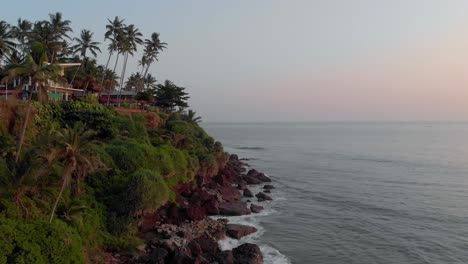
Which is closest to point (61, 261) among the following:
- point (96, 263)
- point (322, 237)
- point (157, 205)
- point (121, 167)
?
point (96, 263)

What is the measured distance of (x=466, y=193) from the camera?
4988 cm

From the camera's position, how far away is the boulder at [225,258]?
24.5 metres

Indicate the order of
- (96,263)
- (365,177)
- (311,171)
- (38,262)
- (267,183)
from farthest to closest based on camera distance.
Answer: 1. (311,171)
2. (365,177)
3. (267,183)
4. (96,263)
5. (38,262)

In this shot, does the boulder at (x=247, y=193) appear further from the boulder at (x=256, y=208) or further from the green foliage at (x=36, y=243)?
the green foliage at (x=36, y=243)

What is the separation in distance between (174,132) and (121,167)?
18.7m

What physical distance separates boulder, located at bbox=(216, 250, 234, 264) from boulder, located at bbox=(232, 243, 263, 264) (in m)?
0.42

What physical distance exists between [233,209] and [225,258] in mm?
13037

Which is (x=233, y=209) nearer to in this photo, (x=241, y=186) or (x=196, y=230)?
(x=196, y=230)

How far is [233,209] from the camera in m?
37.8

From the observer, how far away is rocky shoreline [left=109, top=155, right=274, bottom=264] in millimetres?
24531

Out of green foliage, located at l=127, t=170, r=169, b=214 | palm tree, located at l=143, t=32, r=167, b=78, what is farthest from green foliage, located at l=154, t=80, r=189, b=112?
green foliage, located at l=127, t=170, r=169, b=214

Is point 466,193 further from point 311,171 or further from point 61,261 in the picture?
point 61,261

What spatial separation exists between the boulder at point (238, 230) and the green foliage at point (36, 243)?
12651 millimetres

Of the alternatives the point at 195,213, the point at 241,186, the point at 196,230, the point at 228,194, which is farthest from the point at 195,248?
the point at 241,186
